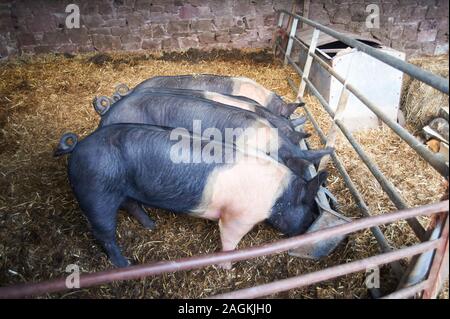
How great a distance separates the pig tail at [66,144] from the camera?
2453 millimetres

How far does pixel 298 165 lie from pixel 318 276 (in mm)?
1360

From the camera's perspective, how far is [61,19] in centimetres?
652

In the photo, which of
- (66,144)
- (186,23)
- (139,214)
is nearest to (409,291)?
(139,214)

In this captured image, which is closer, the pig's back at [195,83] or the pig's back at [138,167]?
the pig's back at [138,167]

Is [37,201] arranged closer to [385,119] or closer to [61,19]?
[385,119]

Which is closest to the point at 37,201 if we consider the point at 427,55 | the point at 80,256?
the point at 80,256

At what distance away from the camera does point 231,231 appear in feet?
8.16

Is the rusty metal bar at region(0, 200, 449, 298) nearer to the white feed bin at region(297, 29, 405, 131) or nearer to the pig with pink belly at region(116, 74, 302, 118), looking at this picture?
the pig with pink belly at region(116, 74, 302, 118)

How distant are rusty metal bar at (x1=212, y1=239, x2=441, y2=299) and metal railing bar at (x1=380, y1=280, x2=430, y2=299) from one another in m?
0.22

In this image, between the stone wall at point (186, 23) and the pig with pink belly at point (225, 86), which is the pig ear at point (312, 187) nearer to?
the pig with pink belly at point (225, 86)

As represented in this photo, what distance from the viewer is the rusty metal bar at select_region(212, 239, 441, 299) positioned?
1432 millimetres

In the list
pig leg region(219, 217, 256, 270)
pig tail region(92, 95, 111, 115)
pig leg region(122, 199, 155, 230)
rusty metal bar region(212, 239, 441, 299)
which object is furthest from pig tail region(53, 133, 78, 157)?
rusty metal bar region(212, 239, 441, 299)

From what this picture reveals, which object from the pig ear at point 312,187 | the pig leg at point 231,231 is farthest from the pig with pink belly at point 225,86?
the pig leg at point 231,231

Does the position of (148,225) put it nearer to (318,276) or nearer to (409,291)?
(318,276)
